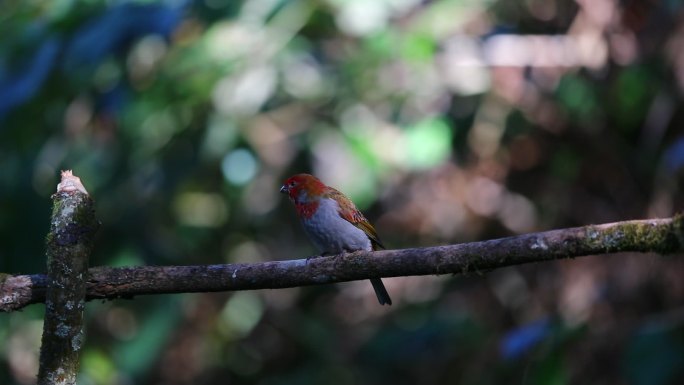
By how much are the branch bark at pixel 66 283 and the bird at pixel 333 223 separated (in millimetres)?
2116

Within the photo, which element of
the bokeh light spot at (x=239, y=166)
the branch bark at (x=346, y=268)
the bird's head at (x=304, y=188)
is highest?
the branch bark at (x=346, y=268)

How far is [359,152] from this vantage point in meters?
6.68

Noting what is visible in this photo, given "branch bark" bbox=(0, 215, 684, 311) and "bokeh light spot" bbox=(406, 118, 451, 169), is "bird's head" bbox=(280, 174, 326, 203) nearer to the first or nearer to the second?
"bokeh light spot" bbox=(406, 118, 451, 169)

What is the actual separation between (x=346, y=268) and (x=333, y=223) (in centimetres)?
179

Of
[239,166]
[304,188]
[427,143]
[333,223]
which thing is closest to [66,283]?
[333,223]

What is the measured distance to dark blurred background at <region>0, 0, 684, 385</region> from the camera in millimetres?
6531

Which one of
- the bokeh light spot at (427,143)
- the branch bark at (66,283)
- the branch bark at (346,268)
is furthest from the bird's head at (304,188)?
the branch bark at (66,283)

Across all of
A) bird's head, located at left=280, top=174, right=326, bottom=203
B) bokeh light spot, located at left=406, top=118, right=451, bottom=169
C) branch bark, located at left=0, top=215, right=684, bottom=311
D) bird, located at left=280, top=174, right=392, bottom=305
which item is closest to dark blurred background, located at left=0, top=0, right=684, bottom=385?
bokeh light spot, located at left=406, top=118, right=451, bottom=169

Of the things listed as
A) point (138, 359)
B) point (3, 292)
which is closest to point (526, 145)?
point (138, 359)

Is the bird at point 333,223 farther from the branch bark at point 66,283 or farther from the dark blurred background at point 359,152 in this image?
the branch bark at point 66,283

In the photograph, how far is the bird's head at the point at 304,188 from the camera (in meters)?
5.28

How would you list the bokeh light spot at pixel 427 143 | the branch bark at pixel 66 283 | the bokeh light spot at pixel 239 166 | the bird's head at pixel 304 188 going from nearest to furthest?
the branch bark at pixel 66 283 < the bird's head at pixel 304 188 < the bokeh light spot at pixel 427 143 < the bokeh light spot at pixel 239 166

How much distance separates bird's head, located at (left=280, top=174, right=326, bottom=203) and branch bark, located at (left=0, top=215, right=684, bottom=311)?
198 cm

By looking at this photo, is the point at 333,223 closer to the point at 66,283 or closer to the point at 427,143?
the point at 427,143
